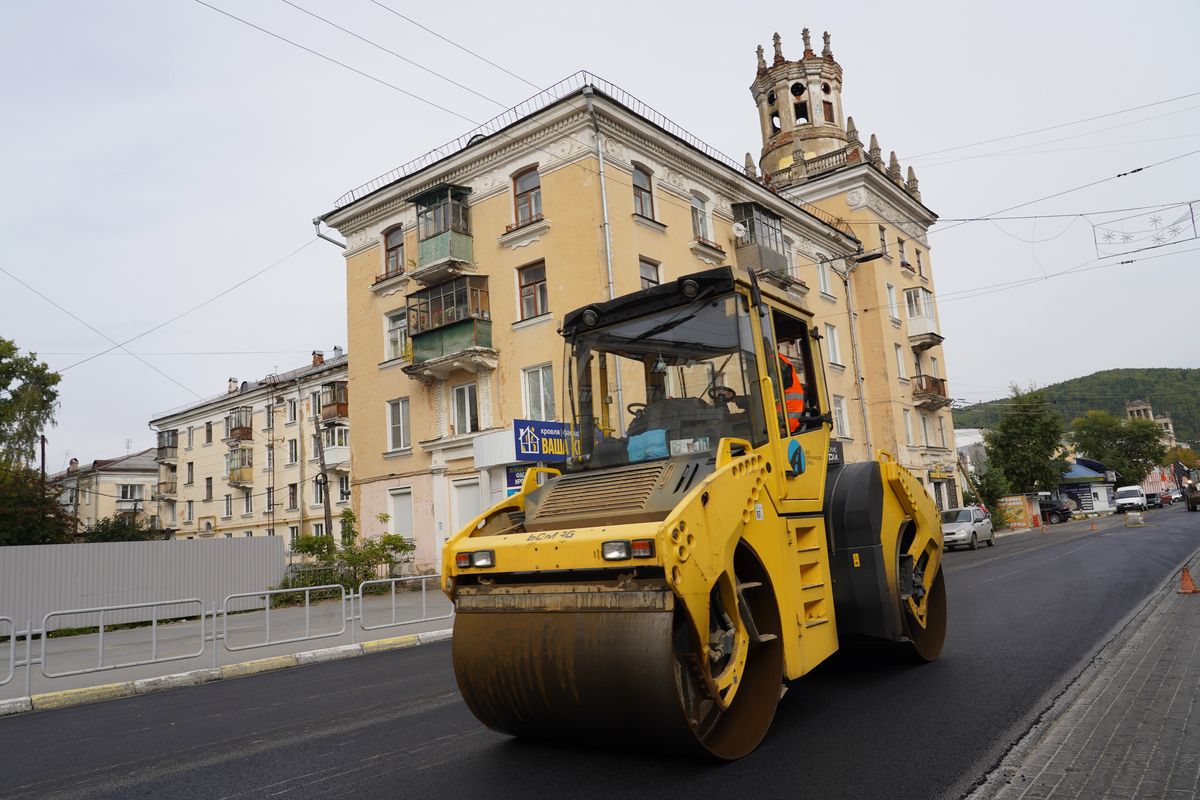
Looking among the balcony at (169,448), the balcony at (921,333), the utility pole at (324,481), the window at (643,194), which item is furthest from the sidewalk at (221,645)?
the balcony at (169,448)

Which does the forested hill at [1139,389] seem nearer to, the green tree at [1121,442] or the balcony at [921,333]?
the green tree at [1121,442]

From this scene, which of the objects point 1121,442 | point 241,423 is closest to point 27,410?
point 241,423

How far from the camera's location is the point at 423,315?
26062 millimetres

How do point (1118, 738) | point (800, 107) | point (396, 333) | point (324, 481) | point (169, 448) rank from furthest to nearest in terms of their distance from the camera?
point (169, 448)
point (800, 107)
point (324, 481)
point (396, 333)
point (1118, 738)

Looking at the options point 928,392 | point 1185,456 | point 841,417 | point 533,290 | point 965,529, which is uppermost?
point 533,290

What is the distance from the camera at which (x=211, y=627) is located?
16.6 meters

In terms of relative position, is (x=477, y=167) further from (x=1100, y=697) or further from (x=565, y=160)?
(x=1100, y=697)

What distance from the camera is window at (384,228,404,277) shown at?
2786 centimetres

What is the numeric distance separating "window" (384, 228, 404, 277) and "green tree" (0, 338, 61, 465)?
18962mm

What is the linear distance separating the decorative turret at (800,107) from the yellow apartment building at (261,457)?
85.7ft

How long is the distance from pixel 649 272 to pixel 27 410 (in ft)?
102

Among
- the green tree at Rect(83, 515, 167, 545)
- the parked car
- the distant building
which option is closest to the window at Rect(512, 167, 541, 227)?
the green tree at Rect(83, 515, 167, 545)

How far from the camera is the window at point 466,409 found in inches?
985

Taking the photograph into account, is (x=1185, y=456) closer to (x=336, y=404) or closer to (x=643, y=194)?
(x=336, y=404)
